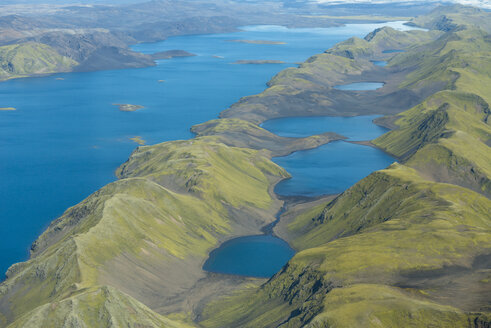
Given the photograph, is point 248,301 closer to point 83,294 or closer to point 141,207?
point 83,294

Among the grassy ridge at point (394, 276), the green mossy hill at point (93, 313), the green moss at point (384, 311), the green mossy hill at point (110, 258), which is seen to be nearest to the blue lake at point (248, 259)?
the green mossy hill at point (110, 258)

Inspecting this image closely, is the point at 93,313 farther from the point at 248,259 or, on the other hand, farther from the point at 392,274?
the point at 392,274

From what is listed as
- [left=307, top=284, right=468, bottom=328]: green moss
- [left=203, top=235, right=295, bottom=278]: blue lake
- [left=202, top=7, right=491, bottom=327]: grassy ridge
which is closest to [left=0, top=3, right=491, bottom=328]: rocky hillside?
[left=307, top=284, right=468, bottom=328]: green moss

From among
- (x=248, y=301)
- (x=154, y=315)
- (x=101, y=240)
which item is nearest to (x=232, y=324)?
(x=248, y=301)

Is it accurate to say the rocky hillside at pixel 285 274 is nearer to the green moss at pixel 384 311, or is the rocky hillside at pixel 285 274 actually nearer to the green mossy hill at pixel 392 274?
the green moss at pixel 384 311

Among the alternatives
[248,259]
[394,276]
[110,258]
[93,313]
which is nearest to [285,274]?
[394,276]
